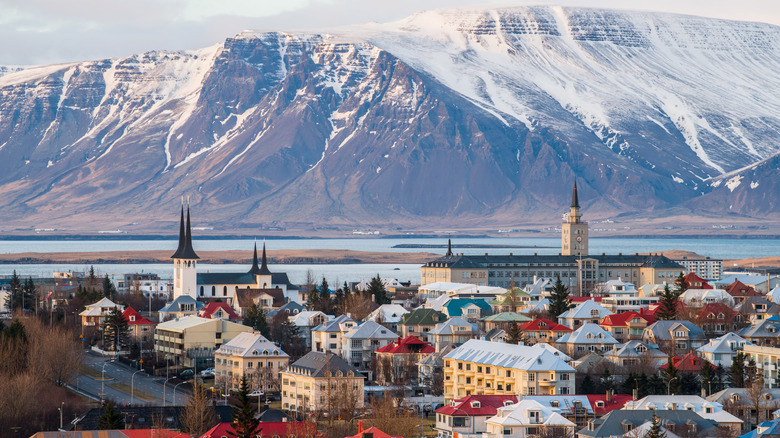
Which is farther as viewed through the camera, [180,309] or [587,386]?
→ [180,309]

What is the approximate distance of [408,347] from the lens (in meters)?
105

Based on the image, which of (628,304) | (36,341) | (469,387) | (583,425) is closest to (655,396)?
(583,425)

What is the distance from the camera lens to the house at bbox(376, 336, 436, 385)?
98812 mm

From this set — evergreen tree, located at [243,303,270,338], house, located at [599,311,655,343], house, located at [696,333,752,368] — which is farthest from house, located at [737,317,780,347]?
evergreen tree, located at [243,303,270,338]

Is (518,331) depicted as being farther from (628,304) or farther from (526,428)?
(628,304)

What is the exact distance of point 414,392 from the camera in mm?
93062

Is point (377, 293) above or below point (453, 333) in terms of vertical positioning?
above

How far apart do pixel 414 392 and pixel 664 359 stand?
1622 centimetres

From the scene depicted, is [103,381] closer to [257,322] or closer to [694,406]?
[257,322]

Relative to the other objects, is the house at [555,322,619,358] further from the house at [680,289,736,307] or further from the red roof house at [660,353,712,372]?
the house at [680,289,736,307]

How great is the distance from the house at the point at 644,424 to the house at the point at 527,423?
45.8 inches

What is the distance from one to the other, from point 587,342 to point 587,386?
1610 cm

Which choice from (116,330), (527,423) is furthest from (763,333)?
(116,330)

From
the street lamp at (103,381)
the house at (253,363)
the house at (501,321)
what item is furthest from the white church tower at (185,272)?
the house at (253,363)
